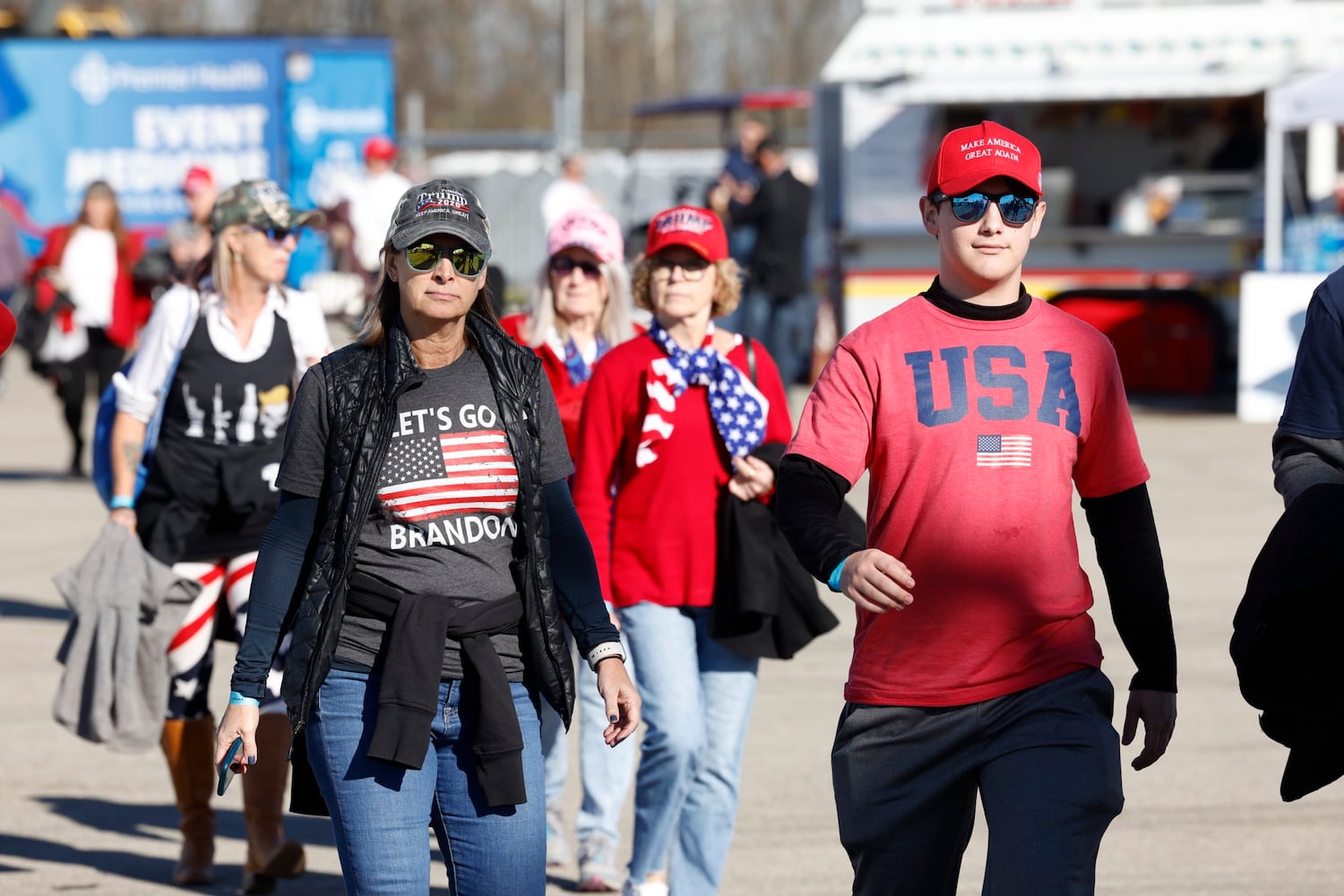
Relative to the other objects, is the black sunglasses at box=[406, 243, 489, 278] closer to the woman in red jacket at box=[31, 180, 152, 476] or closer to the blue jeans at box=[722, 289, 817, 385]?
the woman in red jacket at box=[31, 180, 152, 476]

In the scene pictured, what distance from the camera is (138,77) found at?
82.0ft

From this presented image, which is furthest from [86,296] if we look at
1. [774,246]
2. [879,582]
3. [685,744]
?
[879,582]

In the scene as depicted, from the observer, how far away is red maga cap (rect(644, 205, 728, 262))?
527 cm

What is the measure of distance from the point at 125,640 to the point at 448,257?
2.39 metres

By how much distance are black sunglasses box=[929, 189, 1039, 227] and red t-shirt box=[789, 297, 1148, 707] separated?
19cm

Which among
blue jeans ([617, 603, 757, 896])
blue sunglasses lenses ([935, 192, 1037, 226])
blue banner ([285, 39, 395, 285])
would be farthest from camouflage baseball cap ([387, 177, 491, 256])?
blue banner ([285, 39, 395, 285])

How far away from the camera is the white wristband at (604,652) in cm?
385

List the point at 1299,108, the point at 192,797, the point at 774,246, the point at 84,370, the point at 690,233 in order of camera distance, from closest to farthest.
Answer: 1. the point at 690,233
2. the point at 192,797
3. the point at 84,370
4. the point at 774,246
5. the point at 1299,108

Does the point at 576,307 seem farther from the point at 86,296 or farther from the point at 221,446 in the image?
the point at 86,296

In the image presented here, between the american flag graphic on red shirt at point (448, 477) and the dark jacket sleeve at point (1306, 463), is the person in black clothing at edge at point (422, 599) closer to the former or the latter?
the american flag graphic on red shirt at point (448, 477)

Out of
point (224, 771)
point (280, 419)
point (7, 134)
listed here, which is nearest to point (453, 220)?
point (224, 771)

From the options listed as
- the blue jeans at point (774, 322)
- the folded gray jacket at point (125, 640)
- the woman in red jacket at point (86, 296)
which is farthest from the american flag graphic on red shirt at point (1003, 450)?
the blue jeans at point (774, 322)

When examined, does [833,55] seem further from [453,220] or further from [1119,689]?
[453,220]

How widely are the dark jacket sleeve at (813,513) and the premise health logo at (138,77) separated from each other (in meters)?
22.4
